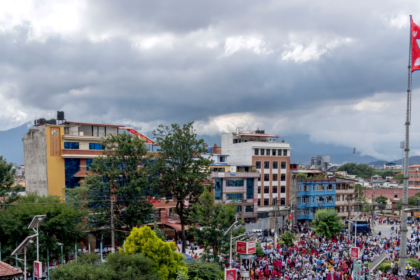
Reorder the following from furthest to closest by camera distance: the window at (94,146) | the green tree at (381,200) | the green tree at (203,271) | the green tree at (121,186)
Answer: the green tree at (381,200), the window at (94,146), the green tree at (121,186), the green tree at (203,271)

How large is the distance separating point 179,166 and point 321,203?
3282 cm

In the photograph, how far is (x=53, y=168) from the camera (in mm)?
37594

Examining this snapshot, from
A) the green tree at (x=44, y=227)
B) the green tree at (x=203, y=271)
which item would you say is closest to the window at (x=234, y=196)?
the green tree at (x=44, y=227)

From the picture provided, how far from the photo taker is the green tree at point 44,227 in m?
24.9

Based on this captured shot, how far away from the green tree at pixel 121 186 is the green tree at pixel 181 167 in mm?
2597

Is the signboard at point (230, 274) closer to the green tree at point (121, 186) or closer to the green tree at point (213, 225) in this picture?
the green tree at point (213, 225)

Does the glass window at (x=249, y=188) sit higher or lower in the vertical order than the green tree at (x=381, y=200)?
higher

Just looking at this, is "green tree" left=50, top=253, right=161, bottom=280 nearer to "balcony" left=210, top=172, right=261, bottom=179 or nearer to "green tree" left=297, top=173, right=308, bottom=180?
"balcony" left=210, top=172, right=261, bottom=179

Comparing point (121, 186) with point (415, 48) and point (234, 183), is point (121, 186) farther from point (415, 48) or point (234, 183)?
point (415, 48)

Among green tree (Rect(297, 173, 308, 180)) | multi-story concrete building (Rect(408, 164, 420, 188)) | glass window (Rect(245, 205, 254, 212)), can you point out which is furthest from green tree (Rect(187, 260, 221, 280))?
multi-story concrete building (Rect(408, 164, 420, 188))

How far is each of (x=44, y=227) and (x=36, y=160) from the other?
15642 mm

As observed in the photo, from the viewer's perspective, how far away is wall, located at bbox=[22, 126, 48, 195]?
3803cm

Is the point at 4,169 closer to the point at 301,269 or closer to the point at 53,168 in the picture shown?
the point at 53,168

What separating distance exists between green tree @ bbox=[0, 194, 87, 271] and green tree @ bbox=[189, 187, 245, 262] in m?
9.33
